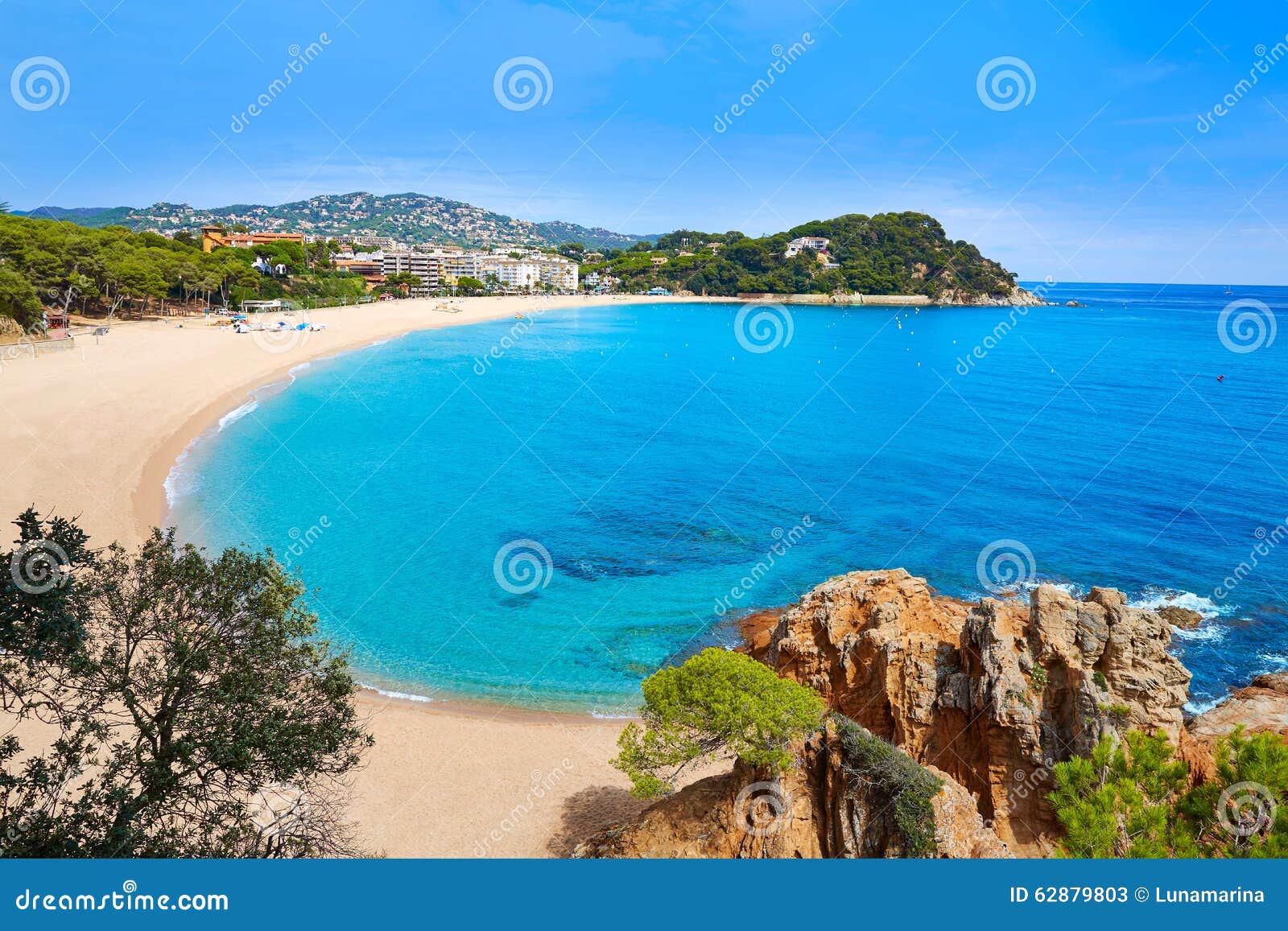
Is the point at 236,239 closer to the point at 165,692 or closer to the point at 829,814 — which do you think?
the point at 165,692

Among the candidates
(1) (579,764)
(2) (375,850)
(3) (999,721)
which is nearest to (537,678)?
(1) (579,764)

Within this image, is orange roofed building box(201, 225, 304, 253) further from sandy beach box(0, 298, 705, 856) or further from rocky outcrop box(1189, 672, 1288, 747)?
rocky outcrop box(1189, 672, 1288, 747)

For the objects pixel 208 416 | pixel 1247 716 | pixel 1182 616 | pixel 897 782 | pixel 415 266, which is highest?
pixel 415 266

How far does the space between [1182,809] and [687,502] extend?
30.6 metres

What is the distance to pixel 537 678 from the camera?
2345 cm

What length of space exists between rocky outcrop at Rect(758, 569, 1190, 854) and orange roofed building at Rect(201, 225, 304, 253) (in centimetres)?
12848

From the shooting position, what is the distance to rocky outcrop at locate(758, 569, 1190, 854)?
44.5ft

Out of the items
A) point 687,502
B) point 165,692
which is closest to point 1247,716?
point 165,692

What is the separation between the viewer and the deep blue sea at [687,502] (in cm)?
2623

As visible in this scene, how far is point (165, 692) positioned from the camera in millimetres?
10430

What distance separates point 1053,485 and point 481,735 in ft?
120

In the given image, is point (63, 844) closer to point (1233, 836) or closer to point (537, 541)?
point (1233, 836)

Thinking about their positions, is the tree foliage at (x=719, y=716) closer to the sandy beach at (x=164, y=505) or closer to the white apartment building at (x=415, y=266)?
the sandy beach at (x=164, y=505)

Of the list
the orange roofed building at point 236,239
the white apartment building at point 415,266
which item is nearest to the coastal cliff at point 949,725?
the orange roofed building at point 236,239
